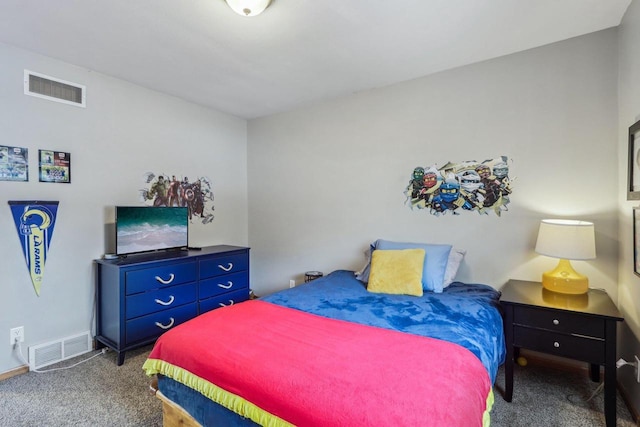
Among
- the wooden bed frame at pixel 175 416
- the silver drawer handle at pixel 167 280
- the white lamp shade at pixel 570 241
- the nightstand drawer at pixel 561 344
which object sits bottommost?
the wooden bed frame at pixel 175 416

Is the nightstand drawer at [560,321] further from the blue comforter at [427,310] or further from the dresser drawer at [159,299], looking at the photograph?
the dresser drawer at [159,299]

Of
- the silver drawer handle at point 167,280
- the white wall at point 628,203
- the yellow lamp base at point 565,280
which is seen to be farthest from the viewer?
the silver drawer handle at point 167,280

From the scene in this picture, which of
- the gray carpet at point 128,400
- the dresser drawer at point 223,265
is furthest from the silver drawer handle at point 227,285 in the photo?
the gray carpet at point 128,400

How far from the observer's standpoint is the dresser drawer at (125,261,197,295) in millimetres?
2535

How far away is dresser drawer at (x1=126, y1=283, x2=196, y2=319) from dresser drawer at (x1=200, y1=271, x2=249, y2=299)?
0.40ft

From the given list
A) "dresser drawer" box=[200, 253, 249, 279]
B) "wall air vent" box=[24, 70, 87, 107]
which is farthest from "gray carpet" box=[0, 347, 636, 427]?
"wall air vent" box=[24, 70, 87, 107]

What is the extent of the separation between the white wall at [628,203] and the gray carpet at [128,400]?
28cm

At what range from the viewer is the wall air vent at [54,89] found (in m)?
2.42

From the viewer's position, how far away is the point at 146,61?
2.57 metres

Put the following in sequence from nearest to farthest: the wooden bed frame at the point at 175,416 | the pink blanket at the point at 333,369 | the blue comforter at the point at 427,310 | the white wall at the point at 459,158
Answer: the pink blanket at the point at 333,369
the wooden bed frame at the point at 175,416
the blue comforter at the point at 427,310
the white wall at the point at 459,158

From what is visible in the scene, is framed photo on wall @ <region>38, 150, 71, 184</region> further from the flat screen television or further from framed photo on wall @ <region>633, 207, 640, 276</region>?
framed photo on wall @ <region>633, 207, 640, 276</region>

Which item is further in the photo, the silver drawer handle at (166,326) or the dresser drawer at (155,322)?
the silver drawer handle at (166,326)

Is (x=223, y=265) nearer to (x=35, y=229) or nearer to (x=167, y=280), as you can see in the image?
(x=167, y=280)

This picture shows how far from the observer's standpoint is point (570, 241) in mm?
1986
